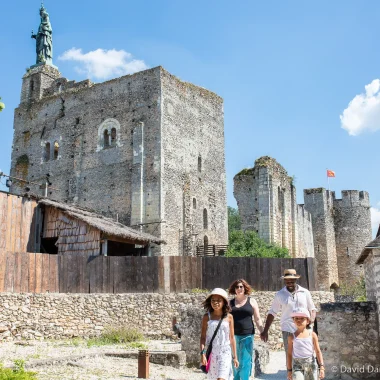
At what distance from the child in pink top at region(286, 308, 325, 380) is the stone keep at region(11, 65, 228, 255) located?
68.1ft

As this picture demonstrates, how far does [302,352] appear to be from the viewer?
616cm

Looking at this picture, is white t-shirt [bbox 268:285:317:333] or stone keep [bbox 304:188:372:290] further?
stone keep [bbox 304:188:372:290]

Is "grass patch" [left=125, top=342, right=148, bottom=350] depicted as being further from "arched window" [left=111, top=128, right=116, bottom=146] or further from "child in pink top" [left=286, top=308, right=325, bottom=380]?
"arched window" [left=111, top=128, right=116, bottom=146]

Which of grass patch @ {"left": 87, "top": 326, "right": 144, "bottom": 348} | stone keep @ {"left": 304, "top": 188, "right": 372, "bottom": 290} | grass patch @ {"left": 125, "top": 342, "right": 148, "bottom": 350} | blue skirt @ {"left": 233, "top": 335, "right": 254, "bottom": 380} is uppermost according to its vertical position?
stone keep @ {"left": 304, "top": 188, "right": 372, "bottom": 290}

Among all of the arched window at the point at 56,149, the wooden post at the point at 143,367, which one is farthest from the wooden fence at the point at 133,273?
the arched window at the point at 56,149

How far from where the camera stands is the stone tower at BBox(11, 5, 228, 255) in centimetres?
2903

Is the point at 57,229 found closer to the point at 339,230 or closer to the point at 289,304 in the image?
the point at 289,304

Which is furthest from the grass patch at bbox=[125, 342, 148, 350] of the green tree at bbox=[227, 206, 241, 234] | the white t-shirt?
the green tree at bbox=[227, 206, 241, 234]

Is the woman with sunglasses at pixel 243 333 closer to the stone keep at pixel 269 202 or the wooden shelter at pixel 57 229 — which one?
the wooden shelter at pixel 57 229

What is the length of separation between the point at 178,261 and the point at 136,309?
2.32 metres

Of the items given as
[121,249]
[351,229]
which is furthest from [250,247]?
[351,229]

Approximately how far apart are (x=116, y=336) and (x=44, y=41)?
29.2m

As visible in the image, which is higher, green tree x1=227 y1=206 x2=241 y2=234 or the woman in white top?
green tree x1=227 y1=206 x2=241 y2=234

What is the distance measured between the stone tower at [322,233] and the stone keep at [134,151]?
1254 cm
